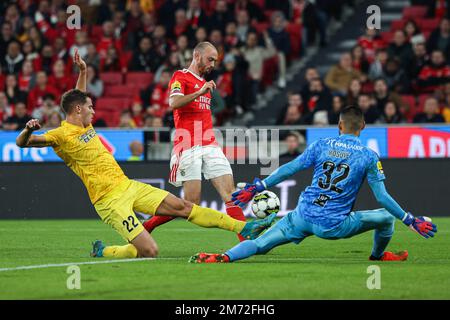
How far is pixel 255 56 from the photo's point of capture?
2178 centimetres

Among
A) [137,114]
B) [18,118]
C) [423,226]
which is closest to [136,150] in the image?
[137,114]

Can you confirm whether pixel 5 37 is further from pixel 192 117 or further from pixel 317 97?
pixel 192 117

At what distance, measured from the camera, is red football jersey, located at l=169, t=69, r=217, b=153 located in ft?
37.9

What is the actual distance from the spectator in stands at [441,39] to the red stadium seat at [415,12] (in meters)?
1.67

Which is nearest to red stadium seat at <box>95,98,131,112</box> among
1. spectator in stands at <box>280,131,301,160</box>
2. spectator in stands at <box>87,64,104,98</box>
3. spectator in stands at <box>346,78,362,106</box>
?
spectator in stands at <box>87,64,104,98</box>

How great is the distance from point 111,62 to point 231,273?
15201 millimetres

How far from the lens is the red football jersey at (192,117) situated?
11.5 metres

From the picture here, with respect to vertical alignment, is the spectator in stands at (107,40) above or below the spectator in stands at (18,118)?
above

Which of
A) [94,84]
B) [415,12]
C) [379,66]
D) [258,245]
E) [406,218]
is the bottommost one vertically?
[258,245]

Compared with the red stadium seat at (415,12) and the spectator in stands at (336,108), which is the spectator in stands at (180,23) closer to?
the red stadium seat at (415,12)

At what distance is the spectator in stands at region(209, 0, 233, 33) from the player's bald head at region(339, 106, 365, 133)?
1354 cm

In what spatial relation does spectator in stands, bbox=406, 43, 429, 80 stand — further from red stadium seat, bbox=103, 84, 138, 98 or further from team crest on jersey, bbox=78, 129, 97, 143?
team crest on jersey, bbox=78, 129, 97, 143

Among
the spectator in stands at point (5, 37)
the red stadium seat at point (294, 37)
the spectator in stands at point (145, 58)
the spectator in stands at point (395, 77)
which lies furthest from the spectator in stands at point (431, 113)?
the spectator in stands at point (5, 37)

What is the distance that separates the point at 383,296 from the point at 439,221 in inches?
333
